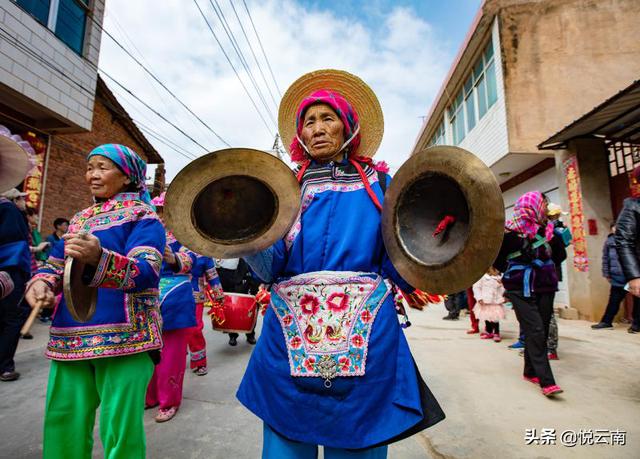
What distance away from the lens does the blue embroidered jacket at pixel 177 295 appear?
3.12 metres

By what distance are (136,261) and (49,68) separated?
8.03 meters

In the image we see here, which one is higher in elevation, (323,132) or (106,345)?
(323,132)

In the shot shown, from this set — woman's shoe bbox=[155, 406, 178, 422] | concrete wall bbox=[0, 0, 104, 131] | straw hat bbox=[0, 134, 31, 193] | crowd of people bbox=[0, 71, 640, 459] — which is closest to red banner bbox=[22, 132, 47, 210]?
concrete wall bbox=[0, 0, 104, 131]

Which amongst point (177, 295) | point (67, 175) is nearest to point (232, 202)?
point (177, 295)

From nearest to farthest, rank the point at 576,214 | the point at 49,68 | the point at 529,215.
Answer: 1. the point at 529,215
2. the point at 49,68
3. the point at 576,214

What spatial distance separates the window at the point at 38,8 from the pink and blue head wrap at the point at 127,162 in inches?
286

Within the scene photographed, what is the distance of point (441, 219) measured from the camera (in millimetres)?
1227

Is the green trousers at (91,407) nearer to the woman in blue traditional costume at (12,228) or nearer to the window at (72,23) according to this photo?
the woman in blue traditional costume at (12,228)

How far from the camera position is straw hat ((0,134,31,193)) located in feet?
7.12

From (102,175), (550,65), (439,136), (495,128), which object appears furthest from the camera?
(439,136)

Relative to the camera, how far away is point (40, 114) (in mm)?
7664

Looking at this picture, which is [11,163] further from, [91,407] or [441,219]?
[441,219]

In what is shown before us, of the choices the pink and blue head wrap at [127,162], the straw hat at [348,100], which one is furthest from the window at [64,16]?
the straw hat at [348,100]

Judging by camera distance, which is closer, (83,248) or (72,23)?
(83,248)
